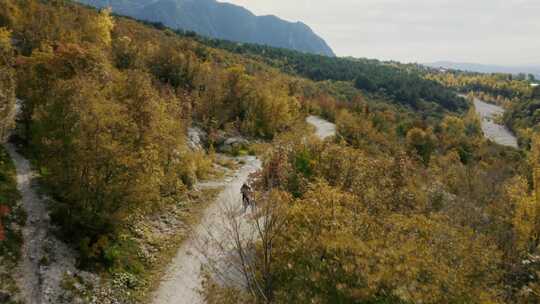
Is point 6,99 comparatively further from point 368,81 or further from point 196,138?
point 368,81

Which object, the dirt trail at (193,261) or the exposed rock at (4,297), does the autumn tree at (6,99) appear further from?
the dirt trail at (193,261)

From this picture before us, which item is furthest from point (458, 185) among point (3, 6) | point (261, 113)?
point (3, 6)

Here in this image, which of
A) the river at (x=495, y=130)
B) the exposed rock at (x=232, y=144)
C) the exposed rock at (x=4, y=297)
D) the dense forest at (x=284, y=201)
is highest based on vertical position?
the dense forest at (x=284, y=201)

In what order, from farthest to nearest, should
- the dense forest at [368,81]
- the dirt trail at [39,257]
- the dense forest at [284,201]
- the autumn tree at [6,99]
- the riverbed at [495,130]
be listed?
the dense forest at [368,81]
the riverbed at [495,130]
the autumn tree at [6,99]
the dirt trail at [39,257]
the dense forest at [284,201]

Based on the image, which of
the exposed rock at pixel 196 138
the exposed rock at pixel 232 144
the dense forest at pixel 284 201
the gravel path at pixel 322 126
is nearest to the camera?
the dense forest at pixel 284 201

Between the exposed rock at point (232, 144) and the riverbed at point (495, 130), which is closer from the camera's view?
the exposed rock at point (232, 144)

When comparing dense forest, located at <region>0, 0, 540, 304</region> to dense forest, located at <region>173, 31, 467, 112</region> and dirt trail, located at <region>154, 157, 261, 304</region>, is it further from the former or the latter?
dense forest, located at <region>173, 31, 467, 112</region>

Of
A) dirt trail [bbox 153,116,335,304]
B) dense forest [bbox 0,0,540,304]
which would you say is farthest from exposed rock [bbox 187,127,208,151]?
dirt trail [bbox 153,116,335,304]

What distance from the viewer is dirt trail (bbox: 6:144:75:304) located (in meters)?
14.2

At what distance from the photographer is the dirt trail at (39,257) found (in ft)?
46.7

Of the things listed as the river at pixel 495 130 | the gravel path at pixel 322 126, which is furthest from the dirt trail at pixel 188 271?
the river at pixel 495 130

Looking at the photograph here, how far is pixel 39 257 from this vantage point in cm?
1561

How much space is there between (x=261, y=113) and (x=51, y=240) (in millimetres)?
32948

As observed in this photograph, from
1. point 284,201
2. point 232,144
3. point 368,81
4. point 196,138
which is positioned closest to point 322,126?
point 232,144
